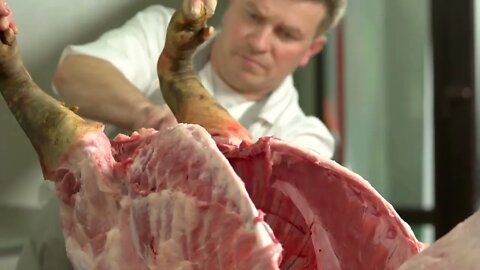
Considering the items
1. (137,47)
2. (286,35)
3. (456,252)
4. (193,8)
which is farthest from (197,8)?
(286,35)

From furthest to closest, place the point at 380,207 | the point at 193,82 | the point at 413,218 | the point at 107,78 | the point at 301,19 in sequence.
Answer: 1. the point at 413,218
2. the point at 301,19
3. the point at 107,78
4. the point at 193,82
5. the point at 380,207

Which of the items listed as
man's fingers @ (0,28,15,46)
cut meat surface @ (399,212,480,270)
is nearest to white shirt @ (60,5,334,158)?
man's fingers @ (0,28,15,46)

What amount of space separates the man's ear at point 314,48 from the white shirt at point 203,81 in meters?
0.03

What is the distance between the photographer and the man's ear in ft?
3.36

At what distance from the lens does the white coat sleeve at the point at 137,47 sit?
80cm

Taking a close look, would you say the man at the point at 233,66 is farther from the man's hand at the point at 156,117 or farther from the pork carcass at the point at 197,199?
the pork carcass at the point at 197,199

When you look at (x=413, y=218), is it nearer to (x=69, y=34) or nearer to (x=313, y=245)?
(x=69, y=34)

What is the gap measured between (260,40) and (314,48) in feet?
0.43

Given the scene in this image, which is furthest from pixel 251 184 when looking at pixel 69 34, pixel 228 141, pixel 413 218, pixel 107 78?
pixel 413 218

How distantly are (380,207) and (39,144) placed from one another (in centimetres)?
20

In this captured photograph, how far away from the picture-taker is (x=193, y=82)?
54 centimetres

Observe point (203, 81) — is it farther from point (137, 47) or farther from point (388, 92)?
point (388, 92)

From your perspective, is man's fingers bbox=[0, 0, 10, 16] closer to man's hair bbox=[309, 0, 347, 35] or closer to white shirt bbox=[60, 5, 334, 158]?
white shirt bbox=[60, 5, 334, 158]

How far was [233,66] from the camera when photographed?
912mm
